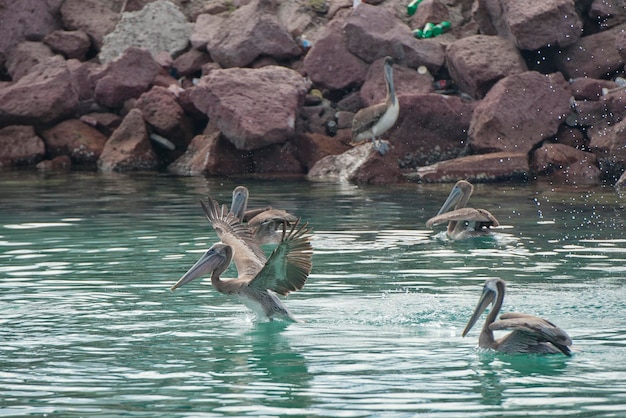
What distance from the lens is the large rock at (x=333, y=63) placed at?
2169 cm

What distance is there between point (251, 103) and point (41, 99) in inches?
172

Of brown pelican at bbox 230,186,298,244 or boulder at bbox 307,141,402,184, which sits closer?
brown pelican at bbox 230,186,298,244

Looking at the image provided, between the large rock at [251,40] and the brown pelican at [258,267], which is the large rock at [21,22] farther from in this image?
the brown pelican at [258,267]

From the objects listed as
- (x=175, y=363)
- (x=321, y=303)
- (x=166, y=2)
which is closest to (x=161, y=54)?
(x=166, y=2)

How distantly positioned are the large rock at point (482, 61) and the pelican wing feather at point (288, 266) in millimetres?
12233

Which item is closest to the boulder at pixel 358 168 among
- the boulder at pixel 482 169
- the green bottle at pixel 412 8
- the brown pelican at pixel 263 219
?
the boulder at pixel 482 169

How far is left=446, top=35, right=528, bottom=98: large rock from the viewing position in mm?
20203

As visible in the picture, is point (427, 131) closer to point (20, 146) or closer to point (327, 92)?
point (327, 92)

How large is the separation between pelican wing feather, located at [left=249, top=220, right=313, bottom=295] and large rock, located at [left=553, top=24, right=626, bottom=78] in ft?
43.5

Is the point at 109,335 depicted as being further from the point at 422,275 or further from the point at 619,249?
the point at 619,249

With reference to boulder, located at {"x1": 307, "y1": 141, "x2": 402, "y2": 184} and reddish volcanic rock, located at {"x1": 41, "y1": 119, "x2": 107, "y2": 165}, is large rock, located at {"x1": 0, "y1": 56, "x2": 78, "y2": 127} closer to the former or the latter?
reddish volcanic rock, located at {"x1": 41, "y1": 119, "x2": 107, "y2": 165}

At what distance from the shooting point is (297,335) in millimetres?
8477

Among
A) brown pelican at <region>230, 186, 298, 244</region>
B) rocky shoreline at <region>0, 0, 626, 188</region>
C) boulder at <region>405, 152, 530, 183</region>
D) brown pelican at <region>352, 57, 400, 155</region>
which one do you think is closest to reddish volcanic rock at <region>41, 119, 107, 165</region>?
rocky shoreline at <region>0, 0, 626, 188</region>

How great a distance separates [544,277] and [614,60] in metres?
11.0
